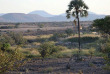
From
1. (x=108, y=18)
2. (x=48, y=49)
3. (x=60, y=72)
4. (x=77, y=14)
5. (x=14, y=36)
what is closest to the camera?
(x=60, y=72)

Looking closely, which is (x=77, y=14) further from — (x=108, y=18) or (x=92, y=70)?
(x=92, y=70)

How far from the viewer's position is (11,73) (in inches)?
516

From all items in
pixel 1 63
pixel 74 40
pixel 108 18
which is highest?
pixel 108 18

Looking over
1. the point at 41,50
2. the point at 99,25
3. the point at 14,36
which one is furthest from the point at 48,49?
the point at 14,36

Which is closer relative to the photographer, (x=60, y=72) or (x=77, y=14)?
(x=60, y=72)

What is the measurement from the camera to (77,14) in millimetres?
20016

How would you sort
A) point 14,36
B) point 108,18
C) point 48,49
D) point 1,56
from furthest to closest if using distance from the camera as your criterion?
point 14,36, point 108,18, point 48,49, point 1,56

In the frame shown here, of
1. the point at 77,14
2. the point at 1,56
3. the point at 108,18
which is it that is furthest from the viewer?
the point at 108,18

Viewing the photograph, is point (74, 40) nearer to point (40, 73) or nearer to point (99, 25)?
point (99, 25)

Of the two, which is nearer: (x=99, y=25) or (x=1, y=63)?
(x=1, y=63)

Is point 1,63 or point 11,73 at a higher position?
point 1,63

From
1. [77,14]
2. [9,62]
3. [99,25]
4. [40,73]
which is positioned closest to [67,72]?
[40,73]

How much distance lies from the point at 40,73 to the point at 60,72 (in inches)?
50.8

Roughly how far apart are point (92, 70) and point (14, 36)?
24.3 metres
